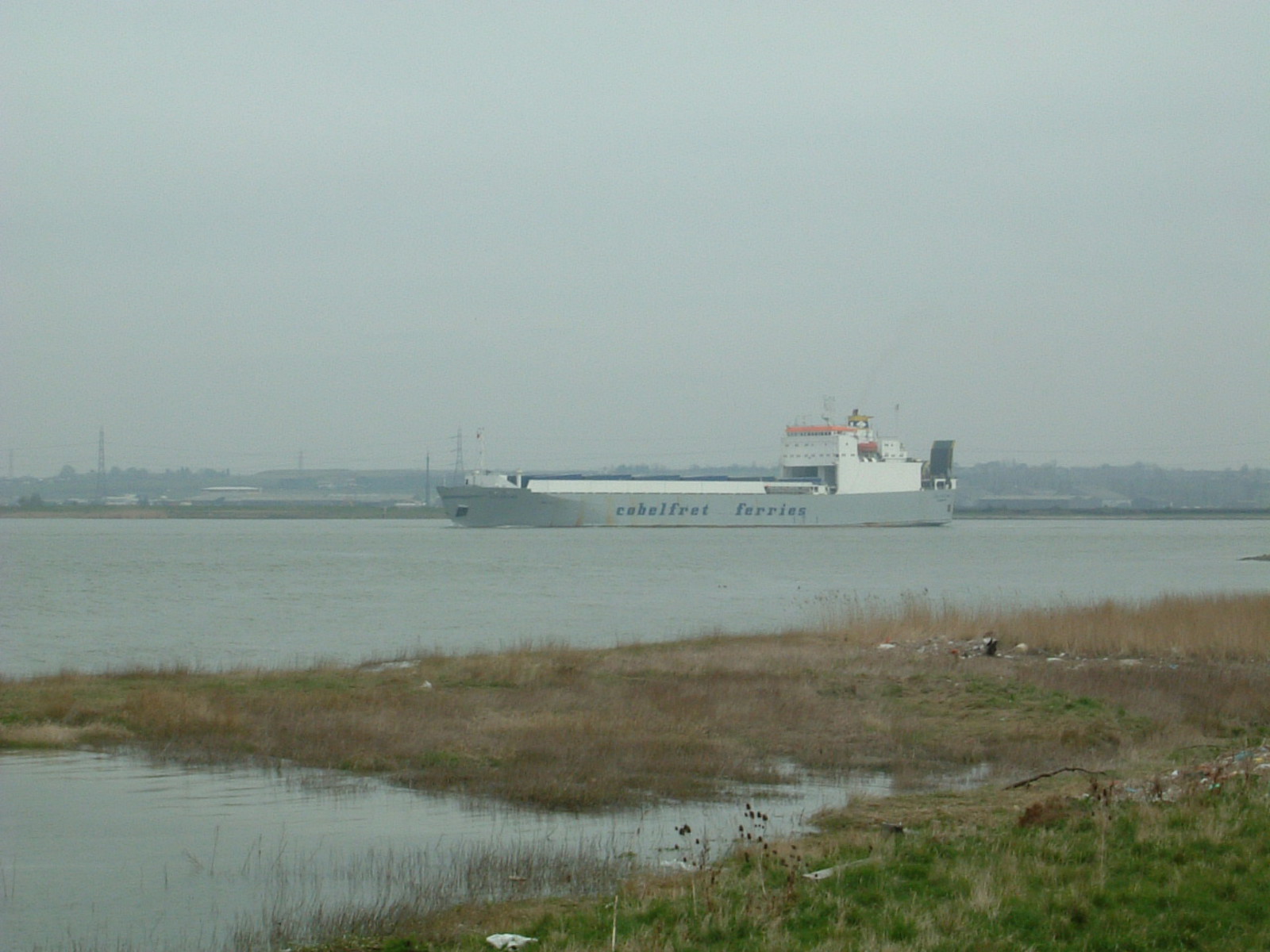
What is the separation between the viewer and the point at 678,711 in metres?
13.8

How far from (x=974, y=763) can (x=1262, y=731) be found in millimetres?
3004

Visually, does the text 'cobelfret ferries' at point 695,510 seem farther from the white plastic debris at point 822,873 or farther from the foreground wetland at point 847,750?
the white plastic debris at point 822,873

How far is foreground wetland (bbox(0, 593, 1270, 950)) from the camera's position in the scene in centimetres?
595

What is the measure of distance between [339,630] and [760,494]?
64433 millimetres

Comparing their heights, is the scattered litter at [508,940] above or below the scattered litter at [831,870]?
below

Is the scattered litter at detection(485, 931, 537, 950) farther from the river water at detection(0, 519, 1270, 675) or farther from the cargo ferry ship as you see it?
the cargo ferry ship

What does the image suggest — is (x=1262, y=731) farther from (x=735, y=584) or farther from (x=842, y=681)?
(x=735, y=584)

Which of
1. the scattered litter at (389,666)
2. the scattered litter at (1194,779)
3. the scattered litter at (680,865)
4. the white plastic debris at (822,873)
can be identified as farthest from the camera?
the scattered litter at (389,666)

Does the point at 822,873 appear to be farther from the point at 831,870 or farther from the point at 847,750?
the point at 847,750

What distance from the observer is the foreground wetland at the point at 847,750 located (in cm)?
595

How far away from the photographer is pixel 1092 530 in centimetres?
11250

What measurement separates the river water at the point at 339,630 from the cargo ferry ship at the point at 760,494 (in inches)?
145

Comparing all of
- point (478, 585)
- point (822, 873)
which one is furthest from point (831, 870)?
point (478, 585)

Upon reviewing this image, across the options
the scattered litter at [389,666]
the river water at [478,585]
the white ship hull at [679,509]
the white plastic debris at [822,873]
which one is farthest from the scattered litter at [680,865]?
the white ship hull at [679,509]
